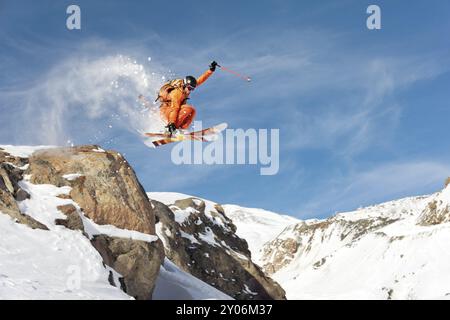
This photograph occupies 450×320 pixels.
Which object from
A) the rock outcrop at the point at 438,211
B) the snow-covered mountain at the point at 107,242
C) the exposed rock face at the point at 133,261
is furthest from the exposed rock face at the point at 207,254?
the rock outcrop at the point at 438,211

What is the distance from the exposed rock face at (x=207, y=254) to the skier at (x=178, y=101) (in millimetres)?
29600

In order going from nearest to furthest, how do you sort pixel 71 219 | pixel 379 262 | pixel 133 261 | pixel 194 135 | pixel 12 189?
1. pixel 194 135
2. pixel 71 219
3. pixel 12 189
4. pixel 133 261
5. pixel 379 262

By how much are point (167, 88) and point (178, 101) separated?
2.94ft

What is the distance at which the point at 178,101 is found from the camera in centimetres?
2331

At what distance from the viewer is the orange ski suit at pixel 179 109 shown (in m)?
23.3

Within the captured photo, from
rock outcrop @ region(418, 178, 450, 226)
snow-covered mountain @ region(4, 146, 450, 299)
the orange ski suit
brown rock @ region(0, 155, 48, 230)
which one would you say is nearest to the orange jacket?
the orange ski suit

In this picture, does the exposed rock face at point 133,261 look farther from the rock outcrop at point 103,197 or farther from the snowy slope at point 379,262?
the snowy slope at point 379,262

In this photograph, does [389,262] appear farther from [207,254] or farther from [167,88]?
[167,88]

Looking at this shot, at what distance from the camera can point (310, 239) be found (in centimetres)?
18312

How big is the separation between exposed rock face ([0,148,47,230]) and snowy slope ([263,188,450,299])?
175ft

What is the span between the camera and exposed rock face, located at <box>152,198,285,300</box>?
5484 cm

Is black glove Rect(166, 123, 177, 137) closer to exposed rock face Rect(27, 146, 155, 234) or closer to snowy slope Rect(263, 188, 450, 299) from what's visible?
exposed rock face Rect(27, 146, 155, 234)

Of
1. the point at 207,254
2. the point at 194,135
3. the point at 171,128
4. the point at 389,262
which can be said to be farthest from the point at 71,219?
the point at 389,262
